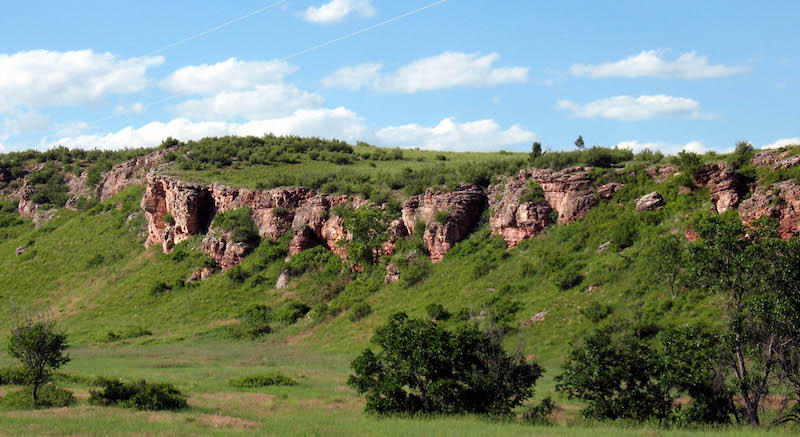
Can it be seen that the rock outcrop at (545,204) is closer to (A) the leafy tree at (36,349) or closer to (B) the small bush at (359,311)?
(B) the small bush at (359,311)

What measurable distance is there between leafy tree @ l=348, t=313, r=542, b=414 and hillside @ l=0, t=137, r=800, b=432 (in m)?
2.80

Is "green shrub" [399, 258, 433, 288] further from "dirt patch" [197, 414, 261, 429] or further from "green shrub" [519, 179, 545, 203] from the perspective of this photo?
"dirt patch" [197, 414, 261, 429]

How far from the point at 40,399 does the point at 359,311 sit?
31433mm

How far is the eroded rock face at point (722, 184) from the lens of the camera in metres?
44.8

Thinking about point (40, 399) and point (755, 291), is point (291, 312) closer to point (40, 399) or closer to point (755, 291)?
point (40, 399)

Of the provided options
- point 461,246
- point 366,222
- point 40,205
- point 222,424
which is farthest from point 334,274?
point 40,205

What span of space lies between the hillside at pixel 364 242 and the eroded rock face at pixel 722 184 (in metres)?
0.13

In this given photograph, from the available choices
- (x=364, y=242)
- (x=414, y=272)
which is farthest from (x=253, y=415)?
(x=364, y=242)

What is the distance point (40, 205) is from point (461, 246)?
72847mm

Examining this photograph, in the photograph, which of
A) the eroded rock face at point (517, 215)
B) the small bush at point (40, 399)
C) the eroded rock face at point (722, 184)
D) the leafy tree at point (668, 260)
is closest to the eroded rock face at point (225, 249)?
the eroded rock face at point (517, 215)

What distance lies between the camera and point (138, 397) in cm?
2700

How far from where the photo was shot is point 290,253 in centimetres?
7044

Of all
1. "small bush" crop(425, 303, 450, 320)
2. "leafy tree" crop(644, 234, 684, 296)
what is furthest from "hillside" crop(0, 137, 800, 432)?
"small bush" crop(425, 303, 450, 320)

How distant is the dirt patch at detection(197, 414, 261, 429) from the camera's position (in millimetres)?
22641
